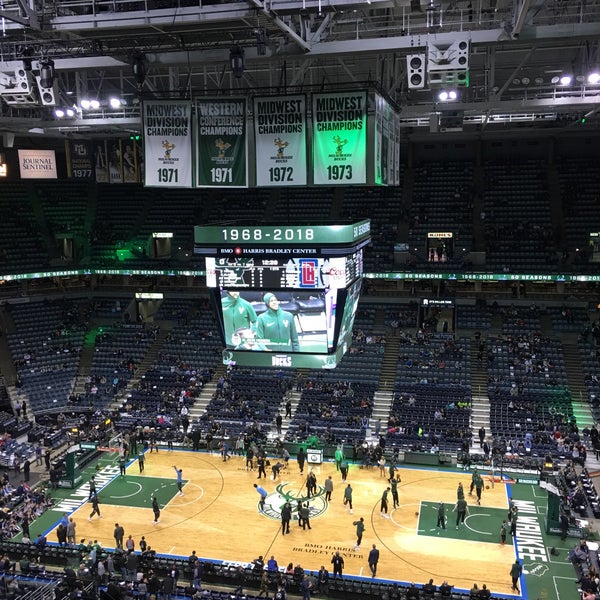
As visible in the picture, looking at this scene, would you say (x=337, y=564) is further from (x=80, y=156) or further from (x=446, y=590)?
(x=80, y=156)

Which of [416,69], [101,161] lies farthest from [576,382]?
[101,161]

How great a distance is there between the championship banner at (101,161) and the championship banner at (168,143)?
61.5ft

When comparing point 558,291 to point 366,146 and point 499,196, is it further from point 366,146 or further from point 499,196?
point 366,146

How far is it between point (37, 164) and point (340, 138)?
28.4 meters

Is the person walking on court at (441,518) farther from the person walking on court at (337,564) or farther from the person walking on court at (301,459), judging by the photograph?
the person walking on court at (301,459)

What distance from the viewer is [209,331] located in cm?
3756

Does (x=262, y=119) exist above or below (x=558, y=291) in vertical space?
above

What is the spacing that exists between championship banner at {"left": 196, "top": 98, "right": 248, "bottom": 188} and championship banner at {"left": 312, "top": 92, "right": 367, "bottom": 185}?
5.71ft

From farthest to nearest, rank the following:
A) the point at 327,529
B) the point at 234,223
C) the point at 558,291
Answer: the point at 558,291
the point at 327,529
the point at 234,223

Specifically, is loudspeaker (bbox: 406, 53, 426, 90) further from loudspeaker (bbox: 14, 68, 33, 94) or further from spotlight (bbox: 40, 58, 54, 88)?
loudspeaker (bbox: 14, 68, 33, 94)

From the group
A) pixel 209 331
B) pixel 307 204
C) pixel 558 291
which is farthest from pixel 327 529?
pixel 307 204

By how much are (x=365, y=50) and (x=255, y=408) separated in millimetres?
19704

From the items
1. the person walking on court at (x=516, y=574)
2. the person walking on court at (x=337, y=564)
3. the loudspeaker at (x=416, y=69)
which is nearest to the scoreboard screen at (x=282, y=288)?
the loudspeaker at (x=416, y=69)

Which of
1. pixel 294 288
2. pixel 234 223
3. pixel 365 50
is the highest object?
pixel 365 50
